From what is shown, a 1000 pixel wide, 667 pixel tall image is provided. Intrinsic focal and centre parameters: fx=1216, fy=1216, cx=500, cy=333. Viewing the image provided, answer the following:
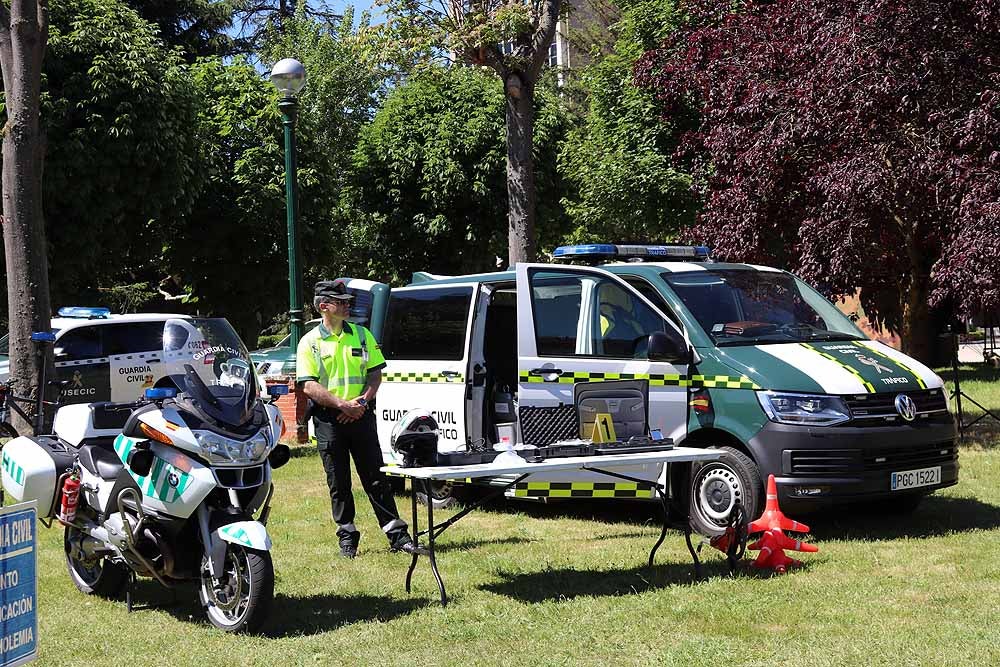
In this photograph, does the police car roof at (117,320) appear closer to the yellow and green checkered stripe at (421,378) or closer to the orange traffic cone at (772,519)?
the yellow and green checkered stripe at (421,378)

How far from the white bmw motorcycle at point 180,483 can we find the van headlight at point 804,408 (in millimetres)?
3331

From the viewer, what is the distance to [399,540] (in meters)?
8.06

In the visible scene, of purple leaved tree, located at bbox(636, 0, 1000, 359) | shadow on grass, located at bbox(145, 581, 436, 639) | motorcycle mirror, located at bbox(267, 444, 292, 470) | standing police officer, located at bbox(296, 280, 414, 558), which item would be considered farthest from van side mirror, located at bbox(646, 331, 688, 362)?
purple leaved tree, located at bbox(636, 0, 1000, 359)

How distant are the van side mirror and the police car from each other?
844 centimetres

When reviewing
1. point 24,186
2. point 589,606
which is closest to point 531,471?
point 589,606

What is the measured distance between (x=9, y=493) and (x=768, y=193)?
34.0ft

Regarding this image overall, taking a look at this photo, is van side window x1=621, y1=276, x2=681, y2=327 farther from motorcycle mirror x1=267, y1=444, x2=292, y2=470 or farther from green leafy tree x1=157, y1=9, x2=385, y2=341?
green leafy tree x1=157, y1=9, x2=385, y2=341

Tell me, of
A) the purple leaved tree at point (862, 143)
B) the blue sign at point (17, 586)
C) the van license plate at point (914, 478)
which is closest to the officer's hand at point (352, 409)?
the van license plate at point (914, 478)

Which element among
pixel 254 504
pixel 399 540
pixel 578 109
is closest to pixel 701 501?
pixel 399 540

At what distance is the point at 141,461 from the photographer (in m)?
6.41

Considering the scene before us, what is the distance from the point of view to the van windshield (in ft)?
29.0

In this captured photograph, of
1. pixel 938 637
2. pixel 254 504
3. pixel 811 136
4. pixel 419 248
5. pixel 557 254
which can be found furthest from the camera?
pixel 419 248

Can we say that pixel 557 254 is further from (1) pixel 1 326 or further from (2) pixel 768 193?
(1) pixel 1 326

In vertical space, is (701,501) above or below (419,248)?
below
